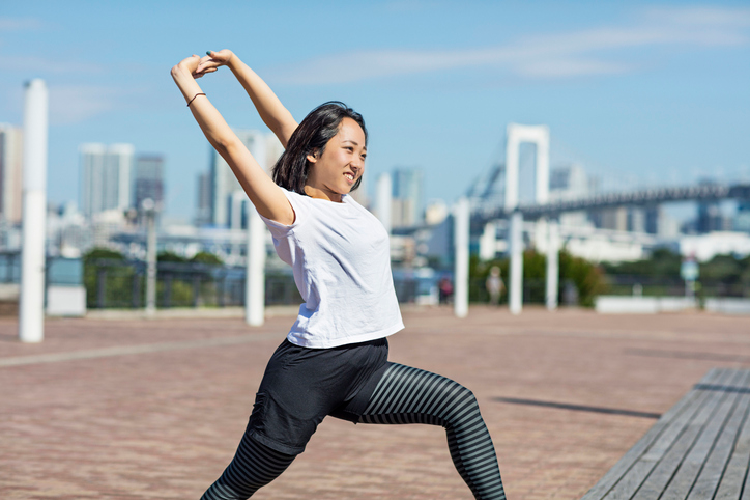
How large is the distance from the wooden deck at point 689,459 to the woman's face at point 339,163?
176 centimetres

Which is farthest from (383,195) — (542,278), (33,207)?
(33,207)

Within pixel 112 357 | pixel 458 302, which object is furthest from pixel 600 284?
pixel 112 357

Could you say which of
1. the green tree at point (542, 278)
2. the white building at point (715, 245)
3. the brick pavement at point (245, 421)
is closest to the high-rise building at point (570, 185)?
the green tree at point (542, 278)

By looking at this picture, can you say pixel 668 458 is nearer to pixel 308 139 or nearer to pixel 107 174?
pixel 308 139

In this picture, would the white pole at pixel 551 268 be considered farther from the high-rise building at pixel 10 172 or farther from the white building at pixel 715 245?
the high-rise building at pixel 10 172

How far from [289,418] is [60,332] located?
12640 millimetres

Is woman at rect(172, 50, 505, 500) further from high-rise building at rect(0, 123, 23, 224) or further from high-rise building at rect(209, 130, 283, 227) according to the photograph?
high-rise building at rect(0, 123, 23, 224)

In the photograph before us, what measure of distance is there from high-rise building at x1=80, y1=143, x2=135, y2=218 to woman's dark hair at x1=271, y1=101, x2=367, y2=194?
6786 inches

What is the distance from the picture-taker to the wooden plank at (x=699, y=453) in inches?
148

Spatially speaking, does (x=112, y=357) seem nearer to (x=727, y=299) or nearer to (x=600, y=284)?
(x=600, y=284)

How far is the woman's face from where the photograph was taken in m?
2.43

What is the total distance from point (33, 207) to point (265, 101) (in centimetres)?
1007

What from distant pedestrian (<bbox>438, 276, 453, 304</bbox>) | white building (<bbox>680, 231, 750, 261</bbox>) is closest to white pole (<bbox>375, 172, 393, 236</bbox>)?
distant pedestrian (<bbox>438, 276, 453, 304</bbox>)

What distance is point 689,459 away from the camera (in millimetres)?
4453
